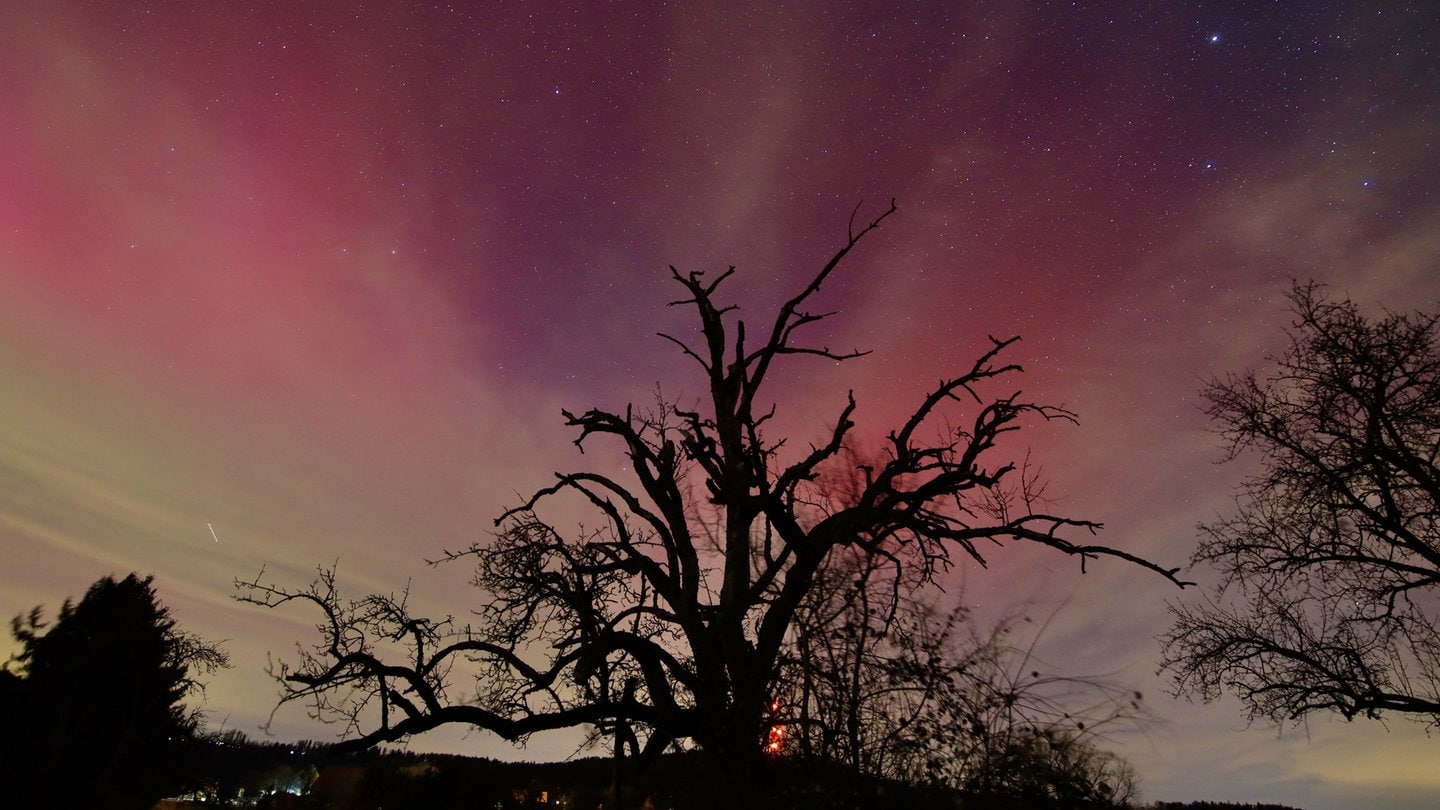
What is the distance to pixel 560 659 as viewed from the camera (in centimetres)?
975

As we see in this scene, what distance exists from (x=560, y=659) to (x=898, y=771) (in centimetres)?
517

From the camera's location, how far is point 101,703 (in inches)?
1067

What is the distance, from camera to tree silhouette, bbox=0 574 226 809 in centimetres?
2418

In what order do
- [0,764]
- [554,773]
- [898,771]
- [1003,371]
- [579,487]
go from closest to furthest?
1. [898,771]
2. [1003,371]
3. [579,487]
4. [0,764]
5. [554,773]

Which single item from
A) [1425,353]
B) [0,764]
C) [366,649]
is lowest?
[0,764]

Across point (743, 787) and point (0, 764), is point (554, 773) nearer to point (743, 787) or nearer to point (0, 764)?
point (0, 764)

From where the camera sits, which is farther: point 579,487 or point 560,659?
point 579,487

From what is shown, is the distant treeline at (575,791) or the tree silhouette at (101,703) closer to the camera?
the distant treeline at (575,791)

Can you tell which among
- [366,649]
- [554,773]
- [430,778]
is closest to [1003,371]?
[366,649]

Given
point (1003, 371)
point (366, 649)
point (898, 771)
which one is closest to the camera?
point (898, 771)

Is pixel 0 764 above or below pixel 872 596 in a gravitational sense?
below

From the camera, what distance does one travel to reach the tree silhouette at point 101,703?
24184mm

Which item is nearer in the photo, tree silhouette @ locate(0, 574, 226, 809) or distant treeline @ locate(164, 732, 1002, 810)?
distant treeline @ locate(164, 732, 1002, 810)

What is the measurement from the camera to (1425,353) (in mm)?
13023
